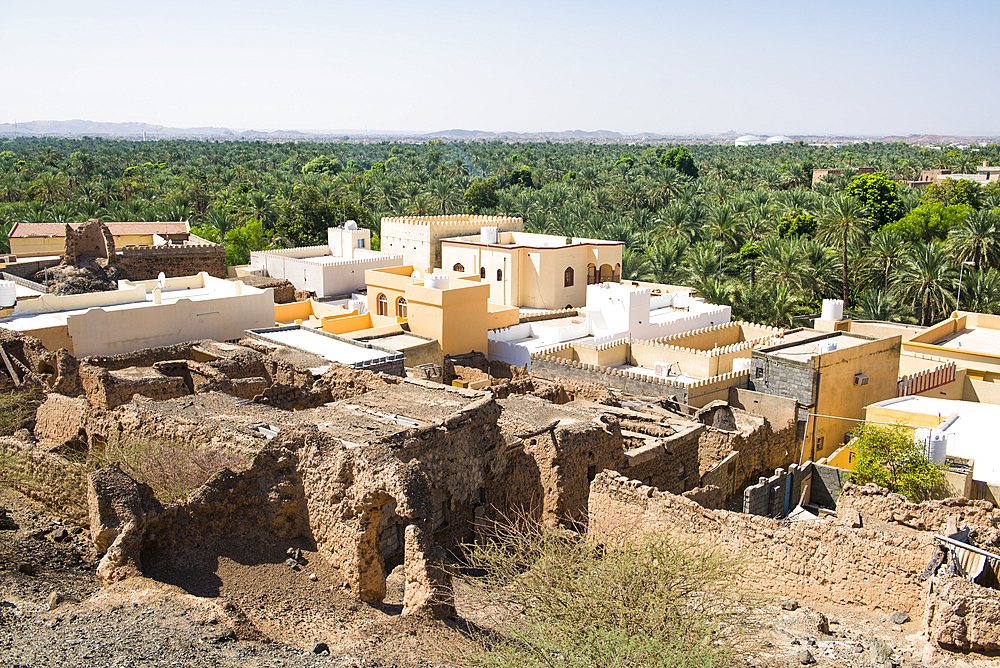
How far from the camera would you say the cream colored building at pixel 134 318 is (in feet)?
57.6

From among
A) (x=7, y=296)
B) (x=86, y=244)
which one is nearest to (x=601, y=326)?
(x=7, y=296)

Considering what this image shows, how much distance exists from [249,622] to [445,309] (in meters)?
14.9

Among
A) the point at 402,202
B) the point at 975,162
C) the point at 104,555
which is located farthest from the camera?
the point at 975,162

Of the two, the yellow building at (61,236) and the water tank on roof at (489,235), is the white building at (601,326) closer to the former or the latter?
the water tank on roof at (489,235)

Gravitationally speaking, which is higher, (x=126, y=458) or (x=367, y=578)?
(x=126, y=458)

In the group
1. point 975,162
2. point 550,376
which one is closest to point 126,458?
point 550,376

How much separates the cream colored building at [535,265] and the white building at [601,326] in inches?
127

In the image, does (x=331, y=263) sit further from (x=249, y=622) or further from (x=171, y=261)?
Result: (x=249, y=622)

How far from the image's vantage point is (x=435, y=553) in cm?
867

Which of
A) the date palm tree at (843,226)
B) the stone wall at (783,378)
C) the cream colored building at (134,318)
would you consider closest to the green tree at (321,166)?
the date palm tree at (843,226)

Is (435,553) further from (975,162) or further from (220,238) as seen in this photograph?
(975,162)

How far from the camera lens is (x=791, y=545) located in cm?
1092

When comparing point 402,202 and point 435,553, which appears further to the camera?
point 402,202

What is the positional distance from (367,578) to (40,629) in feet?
11.1
